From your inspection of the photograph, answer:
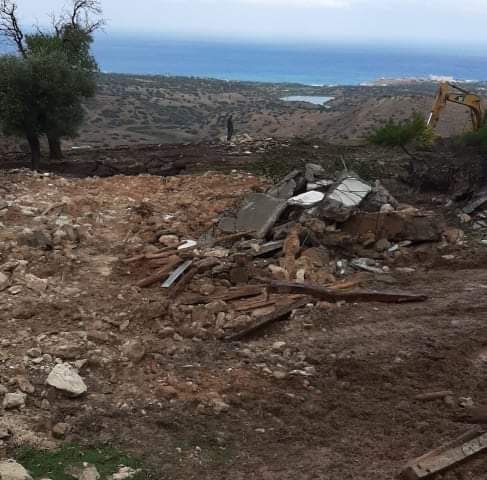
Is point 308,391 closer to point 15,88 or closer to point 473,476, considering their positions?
point 473,476

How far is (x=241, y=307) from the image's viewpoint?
24.3 feet

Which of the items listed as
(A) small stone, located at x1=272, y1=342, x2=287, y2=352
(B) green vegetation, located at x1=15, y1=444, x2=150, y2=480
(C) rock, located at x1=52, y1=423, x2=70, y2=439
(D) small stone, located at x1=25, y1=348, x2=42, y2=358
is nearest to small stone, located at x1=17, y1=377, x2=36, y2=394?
(D) small stone, located at x1=25, y1=348, x2=42, y2=358

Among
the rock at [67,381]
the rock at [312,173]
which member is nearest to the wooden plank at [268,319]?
the rock at [67,381]

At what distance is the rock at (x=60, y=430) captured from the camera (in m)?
4.90

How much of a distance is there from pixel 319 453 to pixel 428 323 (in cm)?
273

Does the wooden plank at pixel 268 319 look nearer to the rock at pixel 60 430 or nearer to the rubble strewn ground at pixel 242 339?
the rubble strewn ground at pixel 242 339

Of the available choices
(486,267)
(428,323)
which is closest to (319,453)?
(428,323)

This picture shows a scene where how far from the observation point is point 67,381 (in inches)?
219

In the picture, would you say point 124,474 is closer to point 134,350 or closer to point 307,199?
point 134,350

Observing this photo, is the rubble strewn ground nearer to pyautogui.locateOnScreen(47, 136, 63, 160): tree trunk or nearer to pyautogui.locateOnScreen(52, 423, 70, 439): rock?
pyautogui.locateOnScreen(52, 423, 70, 439): rock

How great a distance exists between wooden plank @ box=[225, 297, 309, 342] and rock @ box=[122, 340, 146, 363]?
1079 millimetres

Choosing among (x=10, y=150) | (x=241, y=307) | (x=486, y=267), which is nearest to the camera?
(x=241, y=307)

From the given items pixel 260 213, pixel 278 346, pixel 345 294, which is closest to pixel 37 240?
pixel 260 213

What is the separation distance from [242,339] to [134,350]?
4.39ft
